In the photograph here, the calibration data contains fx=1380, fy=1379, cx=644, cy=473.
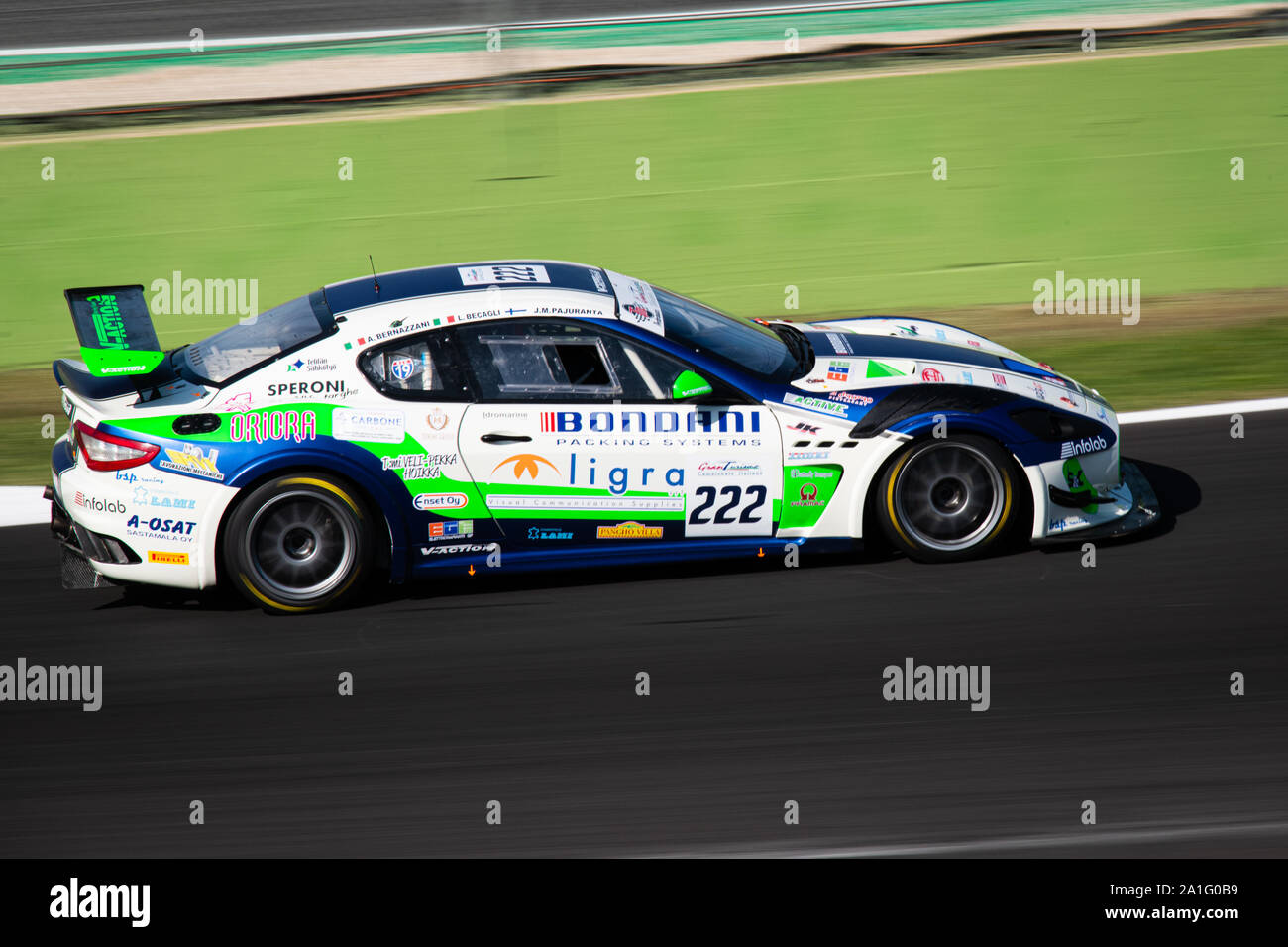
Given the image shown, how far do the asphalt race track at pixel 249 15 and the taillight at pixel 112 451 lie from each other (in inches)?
501

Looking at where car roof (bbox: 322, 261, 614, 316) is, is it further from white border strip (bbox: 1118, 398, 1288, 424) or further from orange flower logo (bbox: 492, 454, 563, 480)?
white border strip (bbox: 1118, 398, 1288, 424)

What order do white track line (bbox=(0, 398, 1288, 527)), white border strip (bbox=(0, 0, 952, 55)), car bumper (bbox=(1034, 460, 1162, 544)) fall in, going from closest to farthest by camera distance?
1. car bumper (bbox=(1034, 460, 1162, 544))
2. white track line (bbox=(0, 398, 1288, 527))
3. white border strip (bbox=(0, 0, 952, 55))

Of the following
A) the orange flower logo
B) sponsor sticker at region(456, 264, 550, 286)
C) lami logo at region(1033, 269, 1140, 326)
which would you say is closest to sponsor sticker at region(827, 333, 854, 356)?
sponsor sticker at region(456, 264, 550, 286)

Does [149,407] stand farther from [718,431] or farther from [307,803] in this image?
[718,431]

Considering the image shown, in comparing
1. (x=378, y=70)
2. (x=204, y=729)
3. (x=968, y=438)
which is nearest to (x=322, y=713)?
(x=204, y=729)

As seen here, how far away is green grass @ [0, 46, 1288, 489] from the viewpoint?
12312 millimetres

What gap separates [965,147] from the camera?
14.6 meters

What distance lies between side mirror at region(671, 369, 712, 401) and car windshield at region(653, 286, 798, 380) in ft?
0.57

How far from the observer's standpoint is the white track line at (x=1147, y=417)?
26.8 ft

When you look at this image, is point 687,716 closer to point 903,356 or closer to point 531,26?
point 903,356

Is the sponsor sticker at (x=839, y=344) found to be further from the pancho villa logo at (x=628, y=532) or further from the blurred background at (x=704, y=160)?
the blurred background at (x=704, y=160)

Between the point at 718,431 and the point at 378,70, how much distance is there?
36.8 feet

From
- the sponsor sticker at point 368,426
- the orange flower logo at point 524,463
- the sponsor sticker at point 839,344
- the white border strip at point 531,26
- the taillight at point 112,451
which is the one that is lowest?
the orange flower logo at point 524,463

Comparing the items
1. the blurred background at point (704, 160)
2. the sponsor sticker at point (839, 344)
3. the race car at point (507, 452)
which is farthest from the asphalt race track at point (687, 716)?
the blurred background at point (704, 160)
